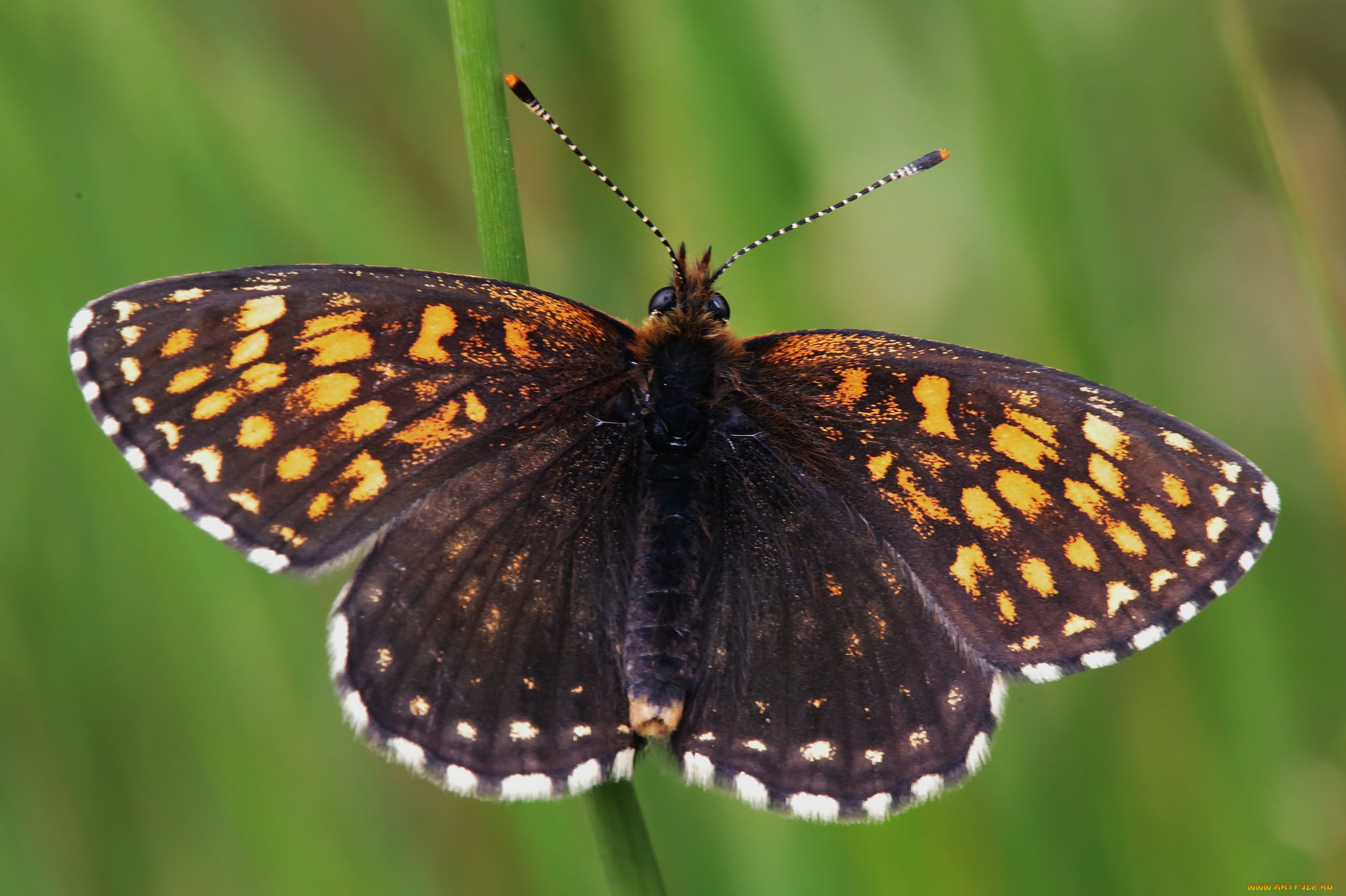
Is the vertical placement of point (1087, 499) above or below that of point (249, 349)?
below

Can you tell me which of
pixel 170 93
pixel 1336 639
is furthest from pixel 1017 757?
pixel 170 93

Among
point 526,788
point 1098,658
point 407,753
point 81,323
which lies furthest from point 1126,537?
point 81,323

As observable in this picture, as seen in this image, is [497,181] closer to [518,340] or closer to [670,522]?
[518,340]

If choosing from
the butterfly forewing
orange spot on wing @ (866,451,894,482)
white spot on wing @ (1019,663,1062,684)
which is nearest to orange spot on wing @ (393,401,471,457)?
the butterfly forewing

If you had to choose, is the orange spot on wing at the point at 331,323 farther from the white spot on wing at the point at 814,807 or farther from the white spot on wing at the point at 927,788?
the white spot on wing at the point at 927,788

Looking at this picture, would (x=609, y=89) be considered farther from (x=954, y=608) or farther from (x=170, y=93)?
(x=954, y=608)

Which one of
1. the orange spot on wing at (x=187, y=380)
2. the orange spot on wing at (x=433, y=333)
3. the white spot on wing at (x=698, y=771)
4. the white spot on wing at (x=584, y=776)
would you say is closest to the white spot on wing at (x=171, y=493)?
the orange spot on wing at (x=187, y=380)

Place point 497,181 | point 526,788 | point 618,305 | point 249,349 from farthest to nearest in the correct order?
point 618,305, point 249,349, point 526,788, point 497,181
